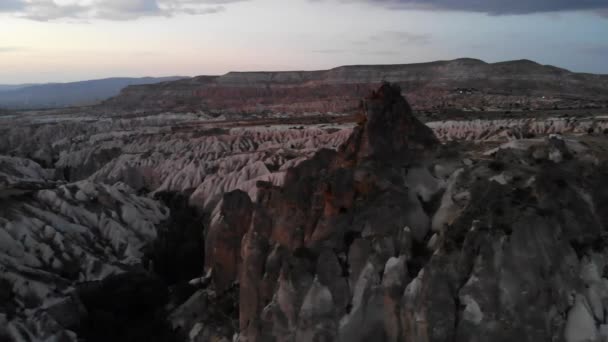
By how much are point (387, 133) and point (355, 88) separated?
362 feet

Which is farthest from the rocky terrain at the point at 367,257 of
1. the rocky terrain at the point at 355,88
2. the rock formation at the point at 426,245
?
the rocky terrain at the point at 355,88

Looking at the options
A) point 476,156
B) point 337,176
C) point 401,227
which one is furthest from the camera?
point 476,156

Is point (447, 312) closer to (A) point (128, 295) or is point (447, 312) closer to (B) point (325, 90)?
(A) point (128, 295)

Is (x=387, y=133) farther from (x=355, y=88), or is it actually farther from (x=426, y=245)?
(x=355, y=88)

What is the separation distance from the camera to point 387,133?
50.4 ft

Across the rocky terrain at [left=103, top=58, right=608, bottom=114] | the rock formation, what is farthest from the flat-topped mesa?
the rocky terrain at [left=103, top=58, right=608, bottom=114]

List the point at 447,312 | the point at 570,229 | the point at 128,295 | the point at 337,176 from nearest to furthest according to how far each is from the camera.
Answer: the point at 447,312, the point at 570,229, the point at 337,176, the point at 128,295

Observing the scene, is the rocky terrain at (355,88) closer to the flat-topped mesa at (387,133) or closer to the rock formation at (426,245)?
the flat-topped mesa at (387,133)

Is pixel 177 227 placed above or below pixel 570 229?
below

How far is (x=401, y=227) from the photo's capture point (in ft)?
41.1

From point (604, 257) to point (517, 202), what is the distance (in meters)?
1.88

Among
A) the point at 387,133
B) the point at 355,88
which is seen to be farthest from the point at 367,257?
the point at 355,88

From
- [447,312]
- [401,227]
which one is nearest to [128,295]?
[401,227]

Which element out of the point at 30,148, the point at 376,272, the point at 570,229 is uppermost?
the point at 570,229
